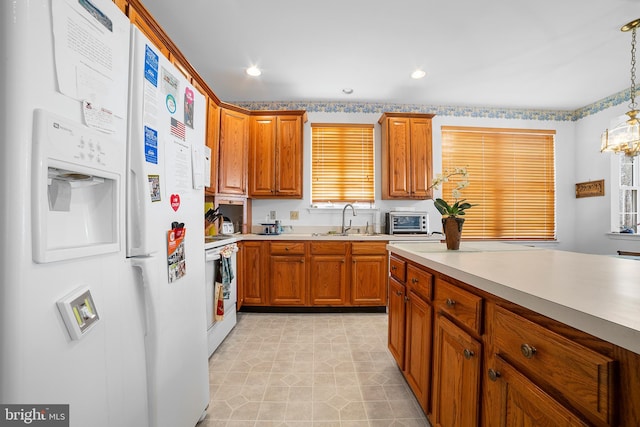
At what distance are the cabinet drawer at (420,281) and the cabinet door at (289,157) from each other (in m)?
2.10

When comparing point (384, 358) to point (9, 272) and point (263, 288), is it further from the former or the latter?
point (9, 272)

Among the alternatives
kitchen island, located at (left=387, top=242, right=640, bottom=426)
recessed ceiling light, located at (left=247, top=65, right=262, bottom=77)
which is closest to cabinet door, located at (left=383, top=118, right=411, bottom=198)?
recessed ceiling light, located at (left=247, top=65, right=262, bottom=77)

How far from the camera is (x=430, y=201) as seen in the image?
3809mm

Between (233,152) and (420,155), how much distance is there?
2.46 metres

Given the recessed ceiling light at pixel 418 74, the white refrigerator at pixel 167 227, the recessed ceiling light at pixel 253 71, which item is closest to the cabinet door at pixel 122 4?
the white refrigerator at pixel 167 227

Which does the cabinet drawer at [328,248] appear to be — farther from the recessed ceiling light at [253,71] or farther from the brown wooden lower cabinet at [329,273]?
the recessed ceiling light at [253,71]

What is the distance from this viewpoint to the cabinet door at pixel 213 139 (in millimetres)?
2768

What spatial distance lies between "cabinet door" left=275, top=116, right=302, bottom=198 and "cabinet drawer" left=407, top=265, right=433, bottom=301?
210 centimetres

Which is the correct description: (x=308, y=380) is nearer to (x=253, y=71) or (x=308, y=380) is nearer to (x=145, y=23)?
(x=145, y=23)

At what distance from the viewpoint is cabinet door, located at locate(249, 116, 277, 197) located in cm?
336

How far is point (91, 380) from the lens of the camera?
741 millimetres

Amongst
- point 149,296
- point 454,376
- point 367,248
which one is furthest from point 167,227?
point 367,248

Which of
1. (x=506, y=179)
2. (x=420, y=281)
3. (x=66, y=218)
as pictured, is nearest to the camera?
(x=66, y=218)

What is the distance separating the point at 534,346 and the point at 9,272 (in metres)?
1.29
